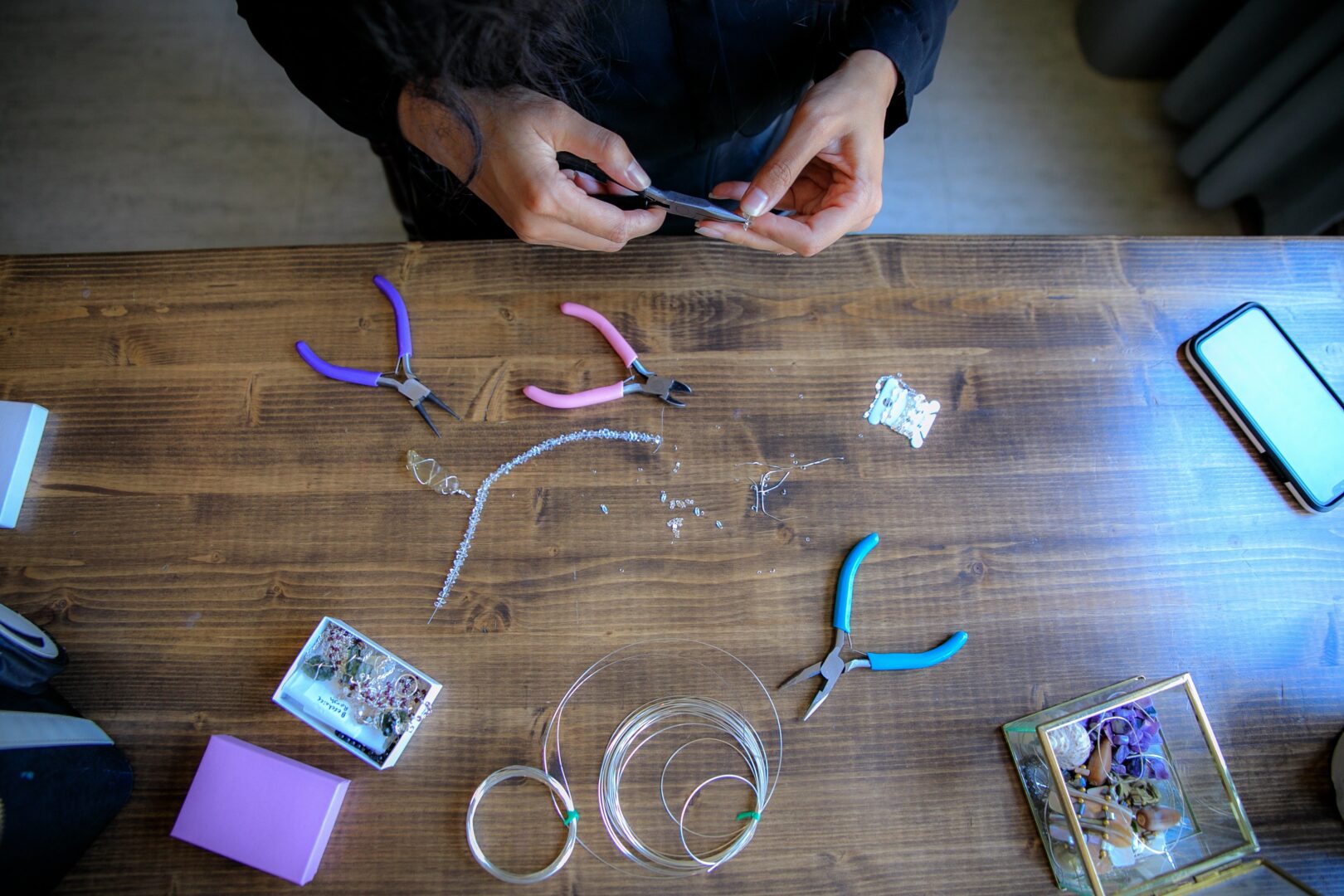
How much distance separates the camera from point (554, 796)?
798 millimetres

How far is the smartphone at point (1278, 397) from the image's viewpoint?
897 millimetres

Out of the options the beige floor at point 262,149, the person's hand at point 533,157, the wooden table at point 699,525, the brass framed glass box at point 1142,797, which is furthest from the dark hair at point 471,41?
the beige floor at point 262,149

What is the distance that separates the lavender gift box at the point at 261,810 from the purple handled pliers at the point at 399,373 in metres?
0.38

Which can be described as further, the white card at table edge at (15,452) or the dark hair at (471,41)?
the white card at table edge at (15,452)

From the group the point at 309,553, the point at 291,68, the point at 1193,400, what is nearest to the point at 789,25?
the point at 291,68

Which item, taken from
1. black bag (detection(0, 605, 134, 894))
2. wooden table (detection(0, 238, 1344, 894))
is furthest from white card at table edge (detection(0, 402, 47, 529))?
black bag (detection(0, 605, 134, 894))

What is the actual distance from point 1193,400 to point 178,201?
2.11 meters

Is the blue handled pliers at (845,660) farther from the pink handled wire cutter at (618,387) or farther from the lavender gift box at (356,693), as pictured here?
the lavender gift box at (356,693)

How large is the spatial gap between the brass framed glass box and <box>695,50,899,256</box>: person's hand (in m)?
0.57

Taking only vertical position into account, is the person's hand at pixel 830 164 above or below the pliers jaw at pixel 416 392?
above

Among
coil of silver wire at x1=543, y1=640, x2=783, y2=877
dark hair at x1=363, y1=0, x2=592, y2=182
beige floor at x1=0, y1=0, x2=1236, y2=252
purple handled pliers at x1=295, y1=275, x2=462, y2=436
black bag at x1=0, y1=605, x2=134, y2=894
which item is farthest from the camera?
beige floor at x1=0, y1=0, x2=1236, y2=252

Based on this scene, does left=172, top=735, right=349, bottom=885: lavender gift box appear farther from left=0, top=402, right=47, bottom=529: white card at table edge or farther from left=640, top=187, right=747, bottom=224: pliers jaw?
left=640, top=187, right=747, bottom=224: pliers jaw

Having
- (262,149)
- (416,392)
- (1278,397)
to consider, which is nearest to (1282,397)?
(1278,397)

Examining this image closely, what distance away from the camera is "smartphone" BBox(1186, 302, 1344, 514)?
897 mm
